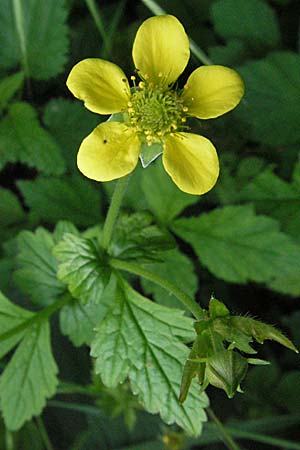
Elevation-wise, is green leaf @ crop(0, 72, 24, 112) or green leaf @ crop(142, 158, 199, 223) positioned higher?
green leaf @ crop(0, 72, 24, 112)

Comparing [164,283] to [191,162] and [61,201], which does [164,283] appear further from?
[61,201]

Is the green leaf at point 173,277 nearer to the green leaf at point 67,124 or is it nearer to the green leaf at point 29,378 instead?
the green leaf at point 29,378

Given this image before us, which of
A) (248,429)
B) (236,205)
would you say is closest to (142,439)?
(248,429)

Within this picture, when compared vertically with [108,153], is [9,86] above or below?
below

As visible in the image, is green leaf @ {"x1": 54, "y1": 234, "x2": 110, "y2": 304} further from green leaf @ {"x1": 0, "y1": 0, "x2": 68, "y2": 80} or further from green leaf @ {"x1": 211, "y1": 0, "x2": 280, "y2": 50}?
green leaf @ {"x1": 211, "y1": 0, "x2": 280, "y2": 50}

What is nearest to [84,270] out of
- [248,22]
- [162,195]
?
[162,195]

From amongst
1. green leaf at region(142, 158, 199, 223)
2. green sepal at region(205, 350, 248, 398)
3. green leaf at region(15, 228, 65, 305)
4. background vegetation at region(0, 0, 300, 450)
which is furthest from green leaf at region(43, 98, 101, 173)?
green sepal at region(205, 350, 248, 398)
